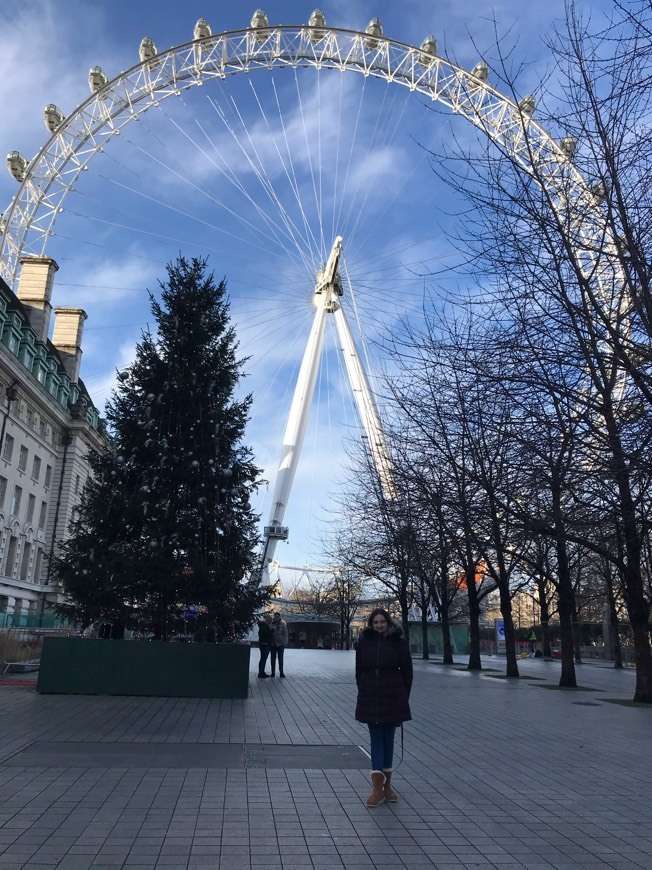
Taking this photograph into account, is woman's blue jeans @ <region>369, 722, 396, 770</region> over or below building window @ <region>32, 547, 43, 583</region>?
below

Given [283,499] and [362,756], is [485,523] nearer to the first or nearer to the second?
[362,756]

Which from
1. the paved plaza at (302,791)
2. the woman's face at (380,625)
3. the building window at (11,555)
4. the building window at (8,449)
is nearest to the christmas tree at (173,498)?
the paved plaza at (302,791)

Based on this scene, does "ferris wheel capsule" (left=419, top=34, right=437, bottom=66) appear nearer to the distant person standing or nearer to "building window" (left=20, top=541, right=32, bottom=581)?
the distant person standing

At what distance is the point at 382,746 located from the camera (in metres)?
7.45

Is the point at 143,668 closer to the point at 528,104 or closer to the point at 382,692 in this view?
the point at 382,692

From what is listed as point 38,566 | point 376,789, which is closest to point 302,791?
point 376,789

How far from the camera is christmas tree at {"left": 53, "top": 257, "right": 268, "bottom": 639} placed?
17469mm

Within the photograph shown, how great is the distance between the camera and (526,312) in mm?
9633

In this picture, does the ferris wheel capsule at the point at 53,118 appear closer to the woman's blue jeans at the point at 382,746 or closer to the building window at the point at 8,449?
the building window at the point at 8,449

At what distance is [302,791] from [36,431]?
50.1 meters

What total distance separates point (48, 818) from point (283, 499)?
36701 millimetres

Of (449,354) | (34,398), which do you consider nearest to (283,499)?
(34,398)

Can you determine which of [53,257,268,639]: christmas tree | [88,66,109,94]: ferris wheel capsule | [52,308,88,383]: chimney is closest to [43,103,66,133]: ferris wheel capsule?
[88,66,109,94]: ferris wheel capsule

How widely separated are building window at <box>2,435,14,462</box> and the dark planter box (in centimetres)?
3440
